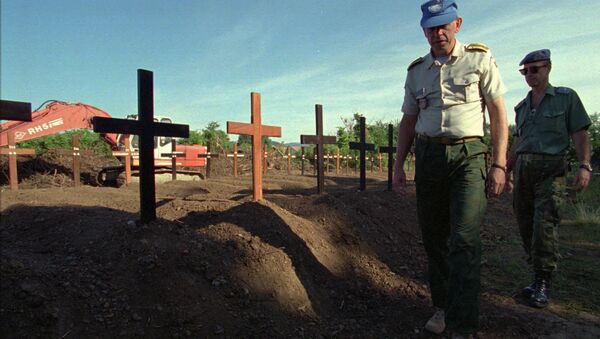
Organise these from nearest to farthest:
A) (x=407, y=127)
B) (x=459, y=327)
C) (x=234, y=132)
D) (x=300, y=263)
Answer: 1. (x=459, y=327)
2. (x=407, y=127)
3. (x=300, y=263)
4. (x=234, y=132)

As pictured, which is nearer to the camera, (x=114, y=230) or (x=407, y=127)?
(x=407, y=127)

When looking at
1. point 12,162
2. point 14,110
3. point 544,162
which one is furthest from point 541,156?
point 12,162

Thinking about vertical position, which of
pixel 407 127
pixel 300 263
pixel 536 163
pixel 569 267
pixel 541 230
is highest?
pixel 407 127

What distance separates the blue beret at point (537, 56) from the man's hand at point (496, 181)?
151 centimetres

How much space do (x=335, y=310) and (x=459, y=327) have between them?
96cm

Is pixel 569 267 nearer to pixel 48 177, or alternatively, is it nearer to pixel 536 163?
pixel 536 163

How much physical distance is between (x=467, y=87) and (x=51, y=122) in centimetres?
1207

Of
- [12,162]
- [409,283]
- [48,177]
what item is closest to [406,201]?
[409,283]

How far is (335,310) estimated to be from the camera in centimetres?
298

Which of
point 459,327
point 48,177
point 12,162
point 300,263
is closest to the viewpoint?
point 459,327

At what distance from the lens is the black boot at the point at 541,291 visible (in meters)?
3.07

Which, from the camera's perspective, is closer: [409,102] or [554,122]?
[409,102]

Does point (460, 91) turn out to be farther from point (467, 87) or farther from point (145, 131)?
point (145, 131)

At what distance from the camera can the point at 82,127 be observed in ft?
38.9
